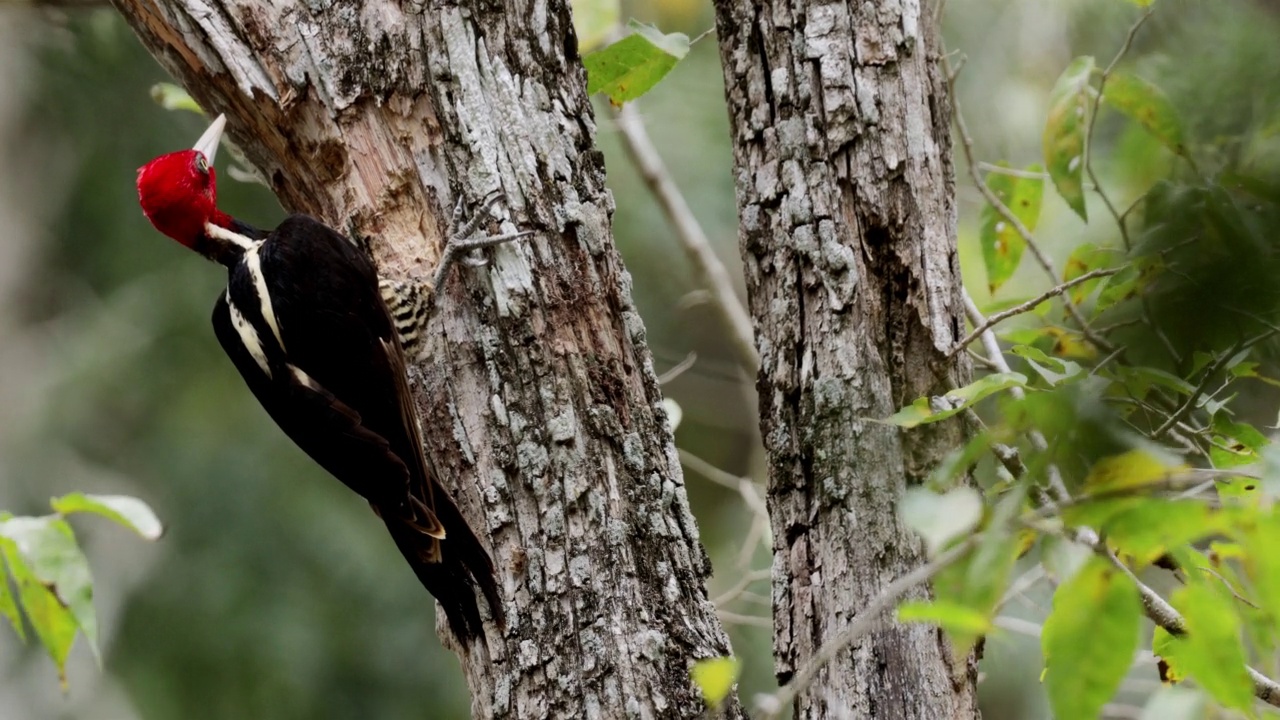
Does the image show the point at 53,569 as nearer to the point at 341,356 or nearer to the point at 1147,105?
the point at 341,356

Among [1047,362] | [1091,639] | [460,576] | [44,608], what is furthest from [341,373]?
[1091,639]

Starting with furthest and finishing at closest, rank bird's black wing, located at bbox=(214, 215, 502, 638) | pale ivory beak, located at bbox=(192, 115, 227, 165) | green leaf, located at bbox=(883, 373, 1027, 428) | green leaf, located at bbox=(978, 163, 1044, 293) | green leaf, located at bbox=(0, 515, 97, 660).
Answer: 1. green leaf, located at bbox=(978, 163, 1044, 293)
2. pale ivory beak, located at bbox=(192, 115, 227, 165)
3. bird's black wing, located at bbox=(214, 215, 502, 638)
4. green leaf, located at bbox=(0, 515, 97, 660)
5. green leaf, located at bbox=(883, 373, 1027, 428)

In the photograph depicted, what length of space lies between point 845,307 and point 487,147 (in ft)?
2.32

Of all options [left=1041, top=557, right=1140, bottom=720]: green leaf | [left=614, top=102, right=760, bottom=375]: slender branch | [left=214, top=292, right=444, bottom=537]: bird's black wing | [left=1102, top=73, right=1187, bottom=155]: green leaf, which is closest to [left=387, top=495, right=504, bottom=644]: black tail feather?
[left=214, top=292, right=444, bottom=537]: bird's black wing

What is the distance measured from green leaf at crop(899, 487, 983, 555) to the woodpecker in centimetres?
114

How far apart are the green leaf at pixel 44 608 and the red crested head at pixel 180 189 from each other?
3.45 feet

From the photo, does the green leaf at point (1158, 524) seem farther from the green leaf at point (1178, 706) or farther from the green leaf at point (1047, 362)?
the green leaf at point (1047, 362)

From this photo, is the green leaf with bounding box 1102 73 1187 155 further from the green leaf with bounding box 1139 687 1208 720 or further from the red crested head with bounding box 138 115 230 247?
the red crested head with bounding box 138 115 230 247

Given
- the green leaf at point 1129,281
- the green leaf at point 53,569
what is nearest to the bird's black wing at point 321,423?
the green leaf at point 53,569

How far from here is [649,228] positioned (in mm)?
6832

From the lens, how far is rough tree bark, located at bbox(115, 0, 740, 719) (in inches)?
73.7

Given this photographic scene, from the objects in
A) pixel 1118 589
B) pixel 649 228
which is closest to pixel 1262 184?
pixel 1118 589

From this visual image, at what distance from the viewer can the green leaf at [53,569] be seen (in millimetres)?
1792

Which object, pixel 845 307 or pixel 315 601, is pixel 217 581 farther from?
pixel 845 307
